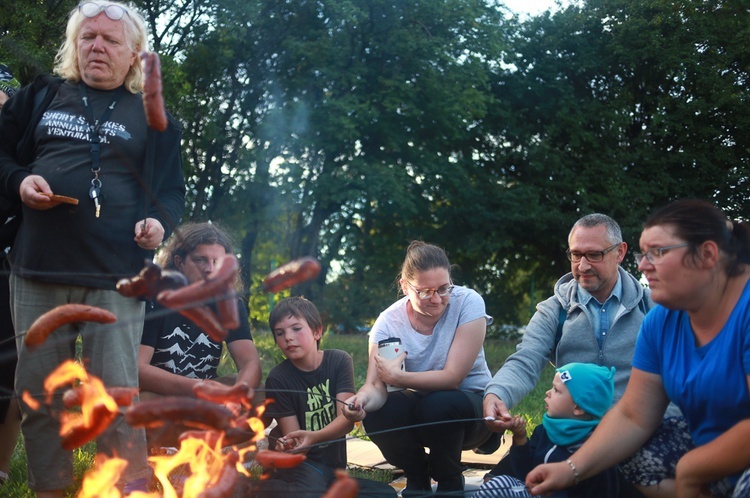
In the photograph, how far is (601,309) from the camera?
416cm

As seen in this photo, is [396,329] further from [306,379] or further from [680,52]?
[680,52]

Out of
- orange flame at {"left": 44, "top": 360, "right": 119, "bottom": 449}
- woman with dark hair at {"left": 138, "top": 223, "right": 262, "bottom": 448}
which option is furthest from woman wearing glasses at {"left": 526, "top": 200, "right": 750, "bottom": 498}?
woman with dark hair at {"left": 138, "top": 223, "right": 262, "bottom": 448}

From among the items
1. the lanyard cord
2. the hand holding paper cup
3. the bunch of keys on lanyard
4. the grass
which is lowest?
the grass

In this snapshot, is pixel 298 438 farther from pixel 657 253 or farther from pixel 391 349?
pixel 657 253

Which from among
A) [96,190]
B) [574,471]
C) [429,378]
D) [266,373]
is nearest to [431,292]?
[429,378]

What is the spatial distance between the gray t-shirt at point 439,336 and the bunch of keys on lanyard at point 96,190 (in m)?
1.70

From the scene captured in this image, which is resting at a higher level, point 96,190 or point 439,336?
point 96,190

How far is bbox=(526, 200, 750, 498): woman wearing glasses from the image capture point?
113 inches

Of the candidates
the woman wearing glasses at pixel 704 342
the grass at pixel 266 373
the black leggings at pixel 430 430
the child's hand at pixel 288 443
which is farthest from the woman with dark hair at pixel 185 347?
the woman wearing glasses at pixel 704 342

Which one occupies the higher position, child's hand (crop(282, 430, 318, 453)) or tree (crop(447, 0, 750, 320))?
tree (crop(447, 0, 750, 320))

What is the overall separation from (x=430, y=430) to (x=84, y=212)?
1961 millimetres

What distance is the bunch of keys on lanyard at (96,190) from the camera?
3.44 m

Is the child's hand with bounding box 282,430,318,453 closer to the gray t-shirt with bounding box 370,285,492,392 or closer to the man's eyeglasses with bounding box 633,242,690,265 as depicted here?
the gray t-shirt with bounding box 370,285,492,392

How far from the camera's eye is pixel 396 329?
4531 mm
